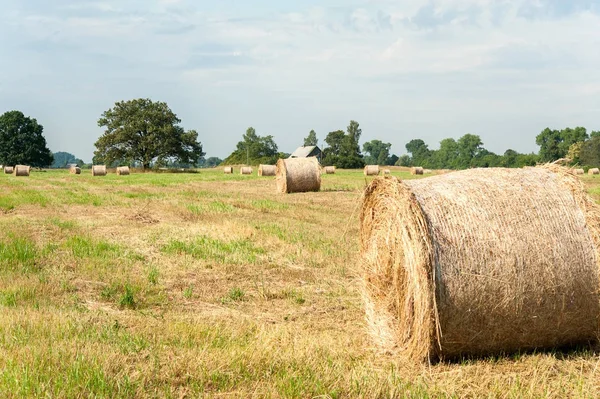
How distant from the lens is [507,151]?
11475 centimetres

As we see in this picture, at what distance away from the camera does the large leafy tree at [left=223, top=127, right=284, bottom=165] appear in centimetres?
11431

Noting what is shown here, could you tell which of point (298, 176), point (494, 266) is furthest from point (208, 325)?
point (298, 176)

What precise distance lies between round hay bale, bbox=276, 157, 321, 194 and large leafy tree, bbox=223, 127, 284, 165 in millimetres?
72547

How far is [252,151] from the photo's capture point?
130m

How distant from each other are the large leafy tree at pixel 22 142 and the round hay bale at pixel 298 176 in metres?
79.1

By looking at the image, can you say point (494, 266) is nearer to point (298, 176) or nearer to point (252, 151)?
point (298, 176)

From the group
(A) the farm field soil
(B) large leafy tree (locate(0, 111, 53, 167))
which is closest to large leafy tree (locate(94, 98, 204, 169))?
(B) large leafy tree (locate(0, 111, 53, 167))

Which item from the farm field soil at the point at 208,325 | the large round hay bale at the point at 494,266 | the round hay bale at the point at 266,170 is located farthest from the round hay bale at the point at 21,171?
the large round hay bale at the point at 494,266

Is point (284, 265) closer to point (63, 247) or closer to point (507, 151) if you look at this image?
point (63, 247)

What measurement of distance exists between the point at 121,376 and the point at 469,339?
3.42m

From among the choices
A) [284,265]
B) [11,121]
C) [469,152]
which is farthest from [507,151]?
[284,265]

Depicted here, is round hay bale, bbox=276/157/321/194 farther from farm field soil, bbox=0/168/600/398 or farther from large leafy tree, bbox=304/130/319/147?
large leafy tree, bbox=304/130/319/147

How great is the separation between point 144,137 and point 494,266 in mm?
76309

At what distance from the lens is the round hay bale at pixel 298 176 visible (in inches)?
1081
